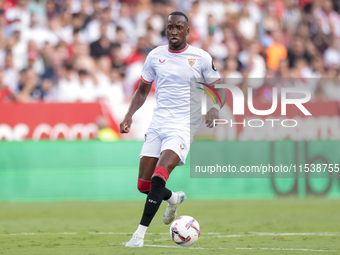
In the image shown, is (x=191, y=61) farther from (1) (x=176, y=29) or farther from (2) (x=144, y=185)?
(2) (x=144, y=185)

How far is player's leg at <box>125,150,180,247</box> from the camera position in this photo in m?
6.27

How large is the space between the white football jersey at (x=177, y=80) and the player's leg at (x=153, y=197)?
0.55m

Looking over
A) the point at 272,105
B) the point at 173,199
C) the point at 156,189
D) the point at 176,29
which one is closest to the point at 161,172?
the point at 156,189

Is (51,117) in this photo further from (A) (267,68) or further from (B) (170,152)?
(B) (170,152)

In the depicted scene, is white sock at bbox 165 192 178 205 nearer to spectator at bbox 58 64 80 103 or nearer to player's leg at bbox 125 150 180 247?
player's leg at bbox 125 150 180 247

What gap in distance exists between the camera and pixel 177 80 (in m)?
6.76

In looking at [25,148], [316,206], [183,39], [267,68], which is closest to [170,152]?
[183,39]

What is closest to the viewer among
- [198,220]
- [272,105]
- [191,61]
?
Result: [191,61]

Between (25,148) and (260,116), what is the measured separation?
203 inches

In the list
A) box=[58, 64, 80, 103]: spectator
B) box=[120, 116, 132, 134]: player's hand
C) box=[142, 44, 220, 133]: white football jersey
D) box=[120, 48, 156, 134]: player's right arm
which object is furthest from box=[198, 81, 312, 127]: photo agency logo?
box=[120, 116, 132, 134]: player's hand

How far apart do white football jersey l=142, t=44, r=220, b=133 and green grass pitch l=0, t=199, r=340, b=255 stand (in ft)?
4.83

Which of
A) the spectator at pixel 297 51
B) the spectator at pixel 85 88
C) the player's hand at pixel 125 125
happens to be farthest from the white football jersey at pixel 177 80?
the spectator at pixel 297 51

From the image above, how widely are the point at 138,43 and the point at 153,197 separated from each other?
921cm

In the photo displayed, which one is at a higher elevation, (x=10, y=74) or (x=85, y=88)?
(x=10, y=74)
